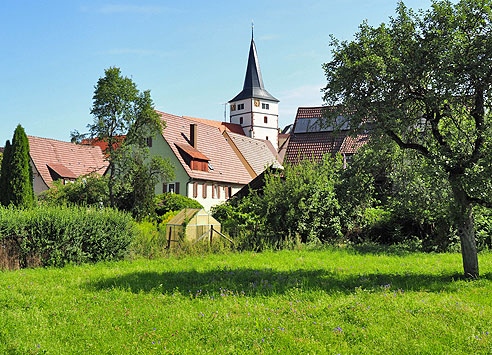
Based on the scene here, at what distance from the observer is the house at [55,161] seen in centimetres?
4838

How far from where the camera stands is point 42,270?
12.8 meters

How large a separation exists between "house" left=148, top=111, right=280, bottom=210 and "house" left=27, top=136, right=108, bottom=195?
31.5 ft

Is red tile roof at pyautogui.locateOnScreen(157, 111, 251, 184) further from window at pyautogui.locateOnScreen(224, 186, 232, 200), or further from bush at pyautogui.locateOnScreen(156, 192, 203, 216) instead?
bush at pyautogui.locateOnScreen(156, 192, 203, 216)

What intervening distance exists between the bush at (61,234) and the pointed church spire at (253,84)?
91419mm

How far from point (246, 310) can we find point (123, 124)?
2331 cm

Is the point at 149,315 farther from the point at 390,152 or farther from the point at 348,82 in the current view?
the point at 390,152

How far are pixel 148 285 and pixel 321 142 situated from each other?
92.7 feet

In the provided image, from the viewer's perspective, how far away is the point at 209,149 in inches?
1791

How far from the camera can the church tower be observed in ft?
343

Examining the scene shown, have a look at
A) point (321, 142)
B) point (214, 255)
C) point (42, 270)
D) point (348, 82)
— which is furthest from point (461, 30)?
point (321, 142)

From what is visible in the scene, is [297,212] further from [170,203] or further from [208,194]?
[208,194]

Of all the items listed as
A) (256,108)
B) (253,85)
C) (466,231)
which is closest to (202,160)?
(466,231)

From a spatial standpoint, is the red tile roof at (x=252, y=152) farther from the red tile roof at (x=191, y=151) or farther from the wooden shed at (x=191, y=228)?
the wooden shed at (x=191, y=228)

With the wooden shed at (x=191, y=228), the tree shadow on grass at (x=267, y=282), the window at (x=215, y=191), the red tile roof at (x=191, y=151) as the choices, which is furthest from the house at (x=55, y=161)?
the tree shadow on grass at (x=267, y=282)
